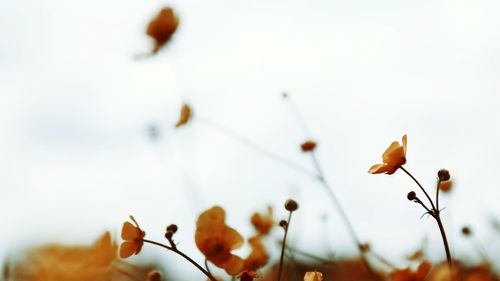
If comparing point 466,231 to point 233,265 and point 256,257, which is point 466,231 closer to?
point 256,257

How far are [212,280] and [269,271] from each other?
0.94m

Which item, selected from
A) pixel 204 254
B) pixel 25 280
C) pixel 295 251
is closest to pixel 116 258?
pixel 204 254

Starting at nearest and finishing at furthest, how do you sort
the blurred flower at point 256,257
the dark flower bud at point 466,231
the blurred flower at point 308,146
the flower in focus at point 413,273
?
the flower in focus at point 413,273
the blurred flower at point 256,257
the dark flower bud at point 466,231
the blurred flower at point 308,146

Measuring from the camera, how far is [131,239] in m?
1.39

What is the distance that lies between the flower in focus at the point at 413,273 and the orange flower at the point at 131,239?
0.61 metres

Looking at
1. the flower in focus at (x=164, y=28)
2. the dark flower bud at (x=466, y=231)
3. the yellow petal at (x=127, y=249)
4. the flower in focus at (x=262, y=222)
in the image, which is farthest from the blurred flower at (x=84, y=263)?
the flower in focus at (x=164, y=28)

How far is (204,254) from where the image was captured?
1.43 m

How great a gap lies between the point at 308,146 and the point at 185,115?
0.61m

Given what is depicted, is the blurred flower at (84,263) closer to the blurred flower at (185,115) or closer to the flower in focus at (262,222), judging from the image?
the flower in focus at (262,222)

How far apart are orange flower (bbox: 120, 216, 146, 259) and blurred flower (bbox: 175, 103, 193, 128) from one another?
3.68ft

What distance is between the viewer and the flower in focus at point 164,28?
303 centimetres

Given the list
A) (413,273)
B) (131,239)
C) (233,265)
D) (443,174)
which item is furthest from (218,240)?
(443,174)

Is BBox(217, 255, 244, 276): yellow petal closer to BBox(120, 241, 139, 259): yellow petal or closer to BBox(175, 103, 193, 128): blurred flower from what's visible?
BBox(120, 241, 139, 259): yellow petal

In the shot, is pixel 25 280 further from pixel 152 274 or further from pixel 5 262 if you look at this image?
pixel 152 274
